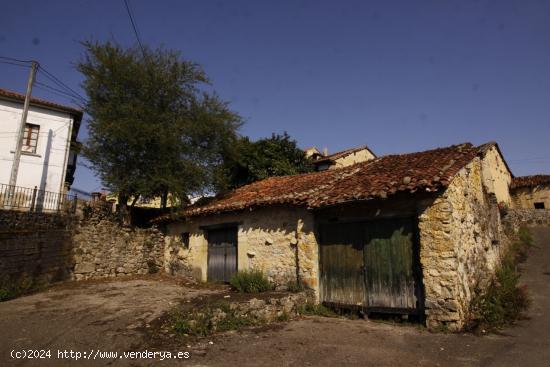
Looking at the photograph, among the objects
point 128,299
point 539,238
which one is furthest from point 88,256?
point 539,238

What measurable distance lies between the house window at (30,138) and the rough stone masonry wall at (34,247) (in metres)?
7.53

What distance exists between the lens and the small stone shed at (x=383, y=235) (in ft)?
23.9

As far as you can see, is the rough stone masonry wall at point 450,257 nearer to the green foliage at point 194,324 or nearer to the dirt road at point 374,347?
the dirt road at point 374,347

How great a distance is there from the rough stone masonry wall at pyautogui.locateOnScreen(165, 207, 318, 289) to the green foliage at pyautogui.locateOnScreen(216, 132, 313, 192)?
7.58 m

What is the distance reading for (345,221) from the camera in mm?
8867

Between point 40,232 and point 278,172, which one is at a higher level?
point 278,172

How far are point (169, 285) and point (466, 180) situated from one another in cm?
990

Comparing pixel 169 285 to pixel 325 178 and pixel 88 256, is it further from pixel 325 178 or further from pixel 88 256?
pixel 325 178

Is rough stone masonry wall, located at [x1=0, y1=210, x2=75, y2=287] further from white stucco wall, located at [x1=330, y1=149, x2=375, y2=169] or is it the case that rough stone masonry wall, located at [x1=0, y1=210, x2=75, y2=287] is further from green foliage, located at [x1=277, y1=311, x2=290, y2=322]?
white stucco wall, located at [x1=330, y1=149, x2=375, y2=169]

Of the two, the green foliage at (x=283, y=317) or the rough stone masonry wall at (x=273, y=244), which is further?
the rough stone masonry wall at (x=273, y=244)

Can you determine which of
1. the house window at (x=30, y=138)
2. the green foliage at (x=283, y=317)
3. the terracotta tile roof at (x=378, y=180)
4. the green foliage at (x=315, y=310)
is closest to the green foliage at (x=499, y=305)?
the terracotta tile roof at (x=378, y=180)

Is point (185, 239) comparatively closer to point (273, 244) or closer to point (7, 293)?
point (273, 244)

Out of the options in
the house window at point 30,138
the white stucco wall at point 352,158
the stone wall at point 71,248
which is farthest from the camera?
the white stucco wall at point 352,158

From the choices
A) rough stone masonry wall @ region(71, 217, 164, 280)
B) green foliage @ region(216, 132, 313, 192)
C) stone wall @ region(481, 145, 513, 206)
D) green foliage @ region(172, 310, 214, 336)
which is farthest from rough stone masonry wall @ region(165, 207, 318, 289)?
stone wall @ region(481, 145, 513, 206)
